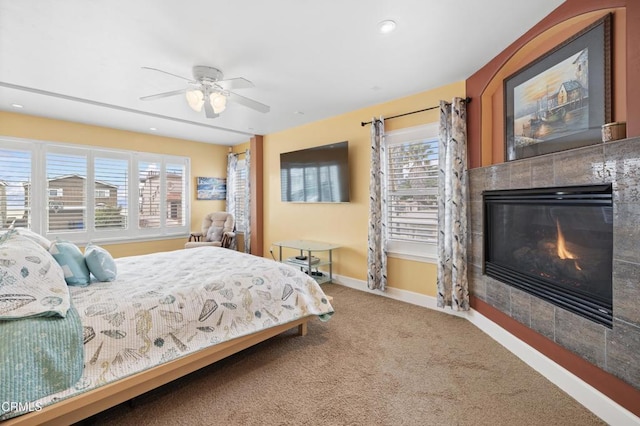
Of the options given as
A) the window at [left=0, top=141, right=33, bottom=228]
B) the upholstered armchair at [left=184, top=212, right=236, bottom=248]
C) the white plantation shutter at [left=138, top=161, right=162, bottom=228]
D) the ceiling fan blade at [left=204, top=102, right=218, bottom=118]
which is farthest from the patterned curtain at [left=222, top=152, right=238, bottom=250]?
the ceiling fan blade at [left=204, top=102, right=218, bottom=118]

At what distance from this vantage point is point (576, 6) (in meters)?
1.90

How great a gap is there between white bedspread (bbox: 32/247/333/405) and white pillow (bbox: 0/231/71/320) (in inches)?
5.9

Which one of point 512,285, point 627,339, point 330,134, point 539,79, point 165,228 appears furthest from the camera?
point 165,228

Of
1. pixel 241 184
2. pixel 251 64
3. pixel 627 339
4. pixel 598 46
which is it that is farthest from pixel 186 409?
pixel 241 184

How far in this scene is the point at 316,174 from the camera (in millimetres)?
4613

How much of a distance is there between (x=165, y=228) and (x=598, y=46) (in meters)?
6.40

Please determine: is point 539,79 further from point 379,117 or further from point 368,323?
point 368,323

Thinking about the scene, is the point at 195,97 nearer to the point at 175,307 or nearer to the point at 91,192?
the point at 175,307

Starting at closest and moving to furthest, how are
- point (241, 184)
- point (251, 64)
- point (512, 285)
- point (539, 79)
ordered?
point (539, 79) < point (512, 285) < point (251, 64) < point (241, 184)

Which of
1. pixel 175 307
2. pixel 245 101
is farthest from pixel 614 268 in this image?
pixel 245 101

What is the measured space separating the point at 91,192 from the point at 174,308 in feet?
13.6

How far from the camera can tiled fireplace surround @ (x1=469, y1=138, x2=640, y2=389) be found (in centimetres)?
155

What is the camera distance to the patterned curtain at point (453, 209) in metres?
3.08

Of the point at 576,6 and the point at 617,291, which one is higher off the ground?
the point at 576,6
